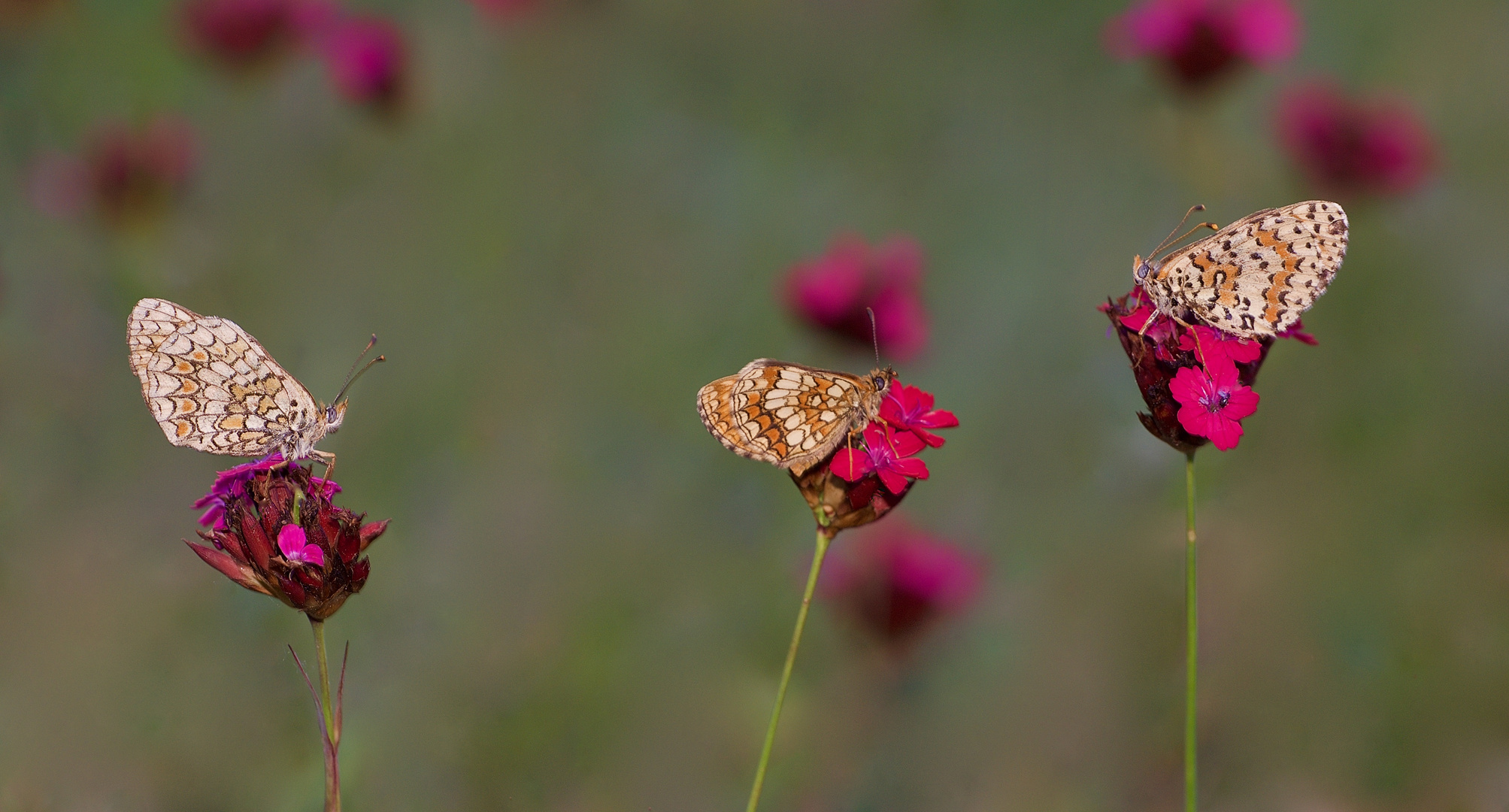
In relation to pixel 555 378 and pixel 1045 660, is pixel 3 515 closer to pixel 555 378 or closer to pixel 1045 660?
pixel 555 378

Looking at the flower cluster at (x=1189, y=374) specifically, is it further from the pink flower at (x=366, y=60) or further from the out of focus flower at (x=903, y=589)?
the pink flower at (x=366, y=60)

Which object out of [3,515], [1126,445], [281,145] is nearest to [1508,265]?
[1126,445]

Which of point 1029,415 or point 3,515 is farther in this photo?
point 1029,415

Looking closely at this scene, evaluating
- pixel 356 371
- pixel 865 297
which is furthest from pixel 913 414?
pixel 356 371

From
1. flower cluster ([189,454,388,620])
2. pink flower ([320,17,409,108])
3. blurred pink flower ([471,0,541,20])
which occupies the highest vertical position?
blurred pink flower ([471,0,541,20])

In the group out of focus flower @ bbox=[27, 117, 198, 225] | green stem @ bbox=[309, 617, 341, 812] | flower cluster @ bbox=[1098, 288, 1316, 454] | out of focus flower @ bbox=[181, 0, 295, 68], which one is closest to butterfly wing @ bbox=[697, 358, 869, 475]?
flower cluster @ bbox=[1098, 288, 1316, 454]

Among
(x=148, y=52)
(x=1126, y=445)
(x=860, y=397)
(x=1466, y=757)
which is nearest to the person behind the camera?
(x=860, y=397)

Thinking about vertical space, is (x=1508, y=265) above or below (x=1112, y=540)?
above

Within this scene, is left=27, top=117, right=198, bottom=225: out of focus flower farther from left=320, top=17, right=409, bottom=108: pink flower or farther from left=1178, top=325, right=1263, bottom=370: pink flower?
left=1178, top=325, right=1263, bottom=370: pink flower
